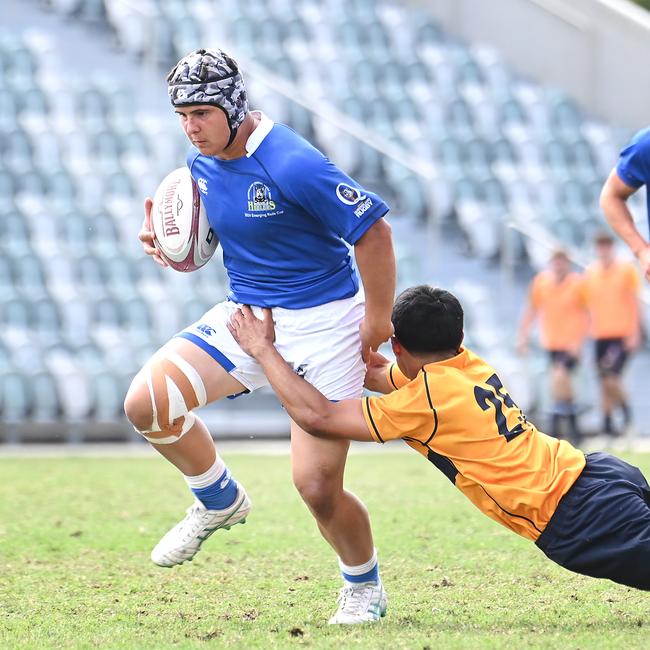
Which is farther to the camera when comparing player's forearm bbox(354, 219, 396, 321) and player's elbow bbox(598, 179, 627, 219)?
player's elbow bbox(598, 179, 627, 219)

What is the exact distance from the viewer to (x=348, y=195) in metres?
4.47

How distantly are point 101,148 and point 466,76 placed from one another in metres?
5.23

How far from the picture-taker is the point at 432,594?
16.6 ft

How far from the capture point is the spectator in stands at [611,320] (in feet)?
38.5

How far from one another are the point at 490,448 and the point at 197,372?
1.13 m

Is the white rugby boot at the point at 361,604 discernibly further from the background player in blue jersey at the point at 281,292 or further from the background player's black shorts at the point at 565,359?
the background player's black shorts at the point at 565,359

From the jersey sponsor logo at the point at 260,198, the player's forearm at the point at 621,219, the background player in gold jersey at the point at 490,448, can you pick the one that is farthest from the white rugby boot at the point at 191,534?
the player's forearm at the point at 621,219

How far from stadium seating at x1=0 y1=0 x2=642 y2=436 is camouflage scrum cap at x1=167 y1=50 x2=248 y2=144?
737 cm

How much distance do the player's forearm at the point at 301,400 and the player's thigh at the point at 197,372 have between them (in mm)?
262

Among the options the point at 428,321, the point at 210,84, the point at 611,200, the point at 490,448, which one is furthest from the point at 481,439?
the point at 210,84

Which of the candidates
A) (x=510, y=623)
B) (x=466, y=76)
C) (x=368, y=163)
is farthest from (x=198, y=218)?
(x=466, y=76)

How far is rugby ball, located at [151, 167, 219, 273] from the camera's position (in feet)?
16.3

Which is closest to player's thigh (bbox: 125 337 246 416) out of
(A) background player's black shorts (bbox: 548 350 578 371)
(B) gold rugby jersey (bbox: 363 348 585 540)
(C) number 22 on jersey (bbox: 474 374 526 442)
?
(B) gold rugby jersey (bbox: 363 348 585 540)

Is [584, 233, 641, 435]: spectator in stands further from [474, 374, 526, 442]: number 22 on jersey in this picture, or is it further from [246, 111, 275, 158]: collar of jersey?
[246, 111, 275, 158]: collar of jersey
